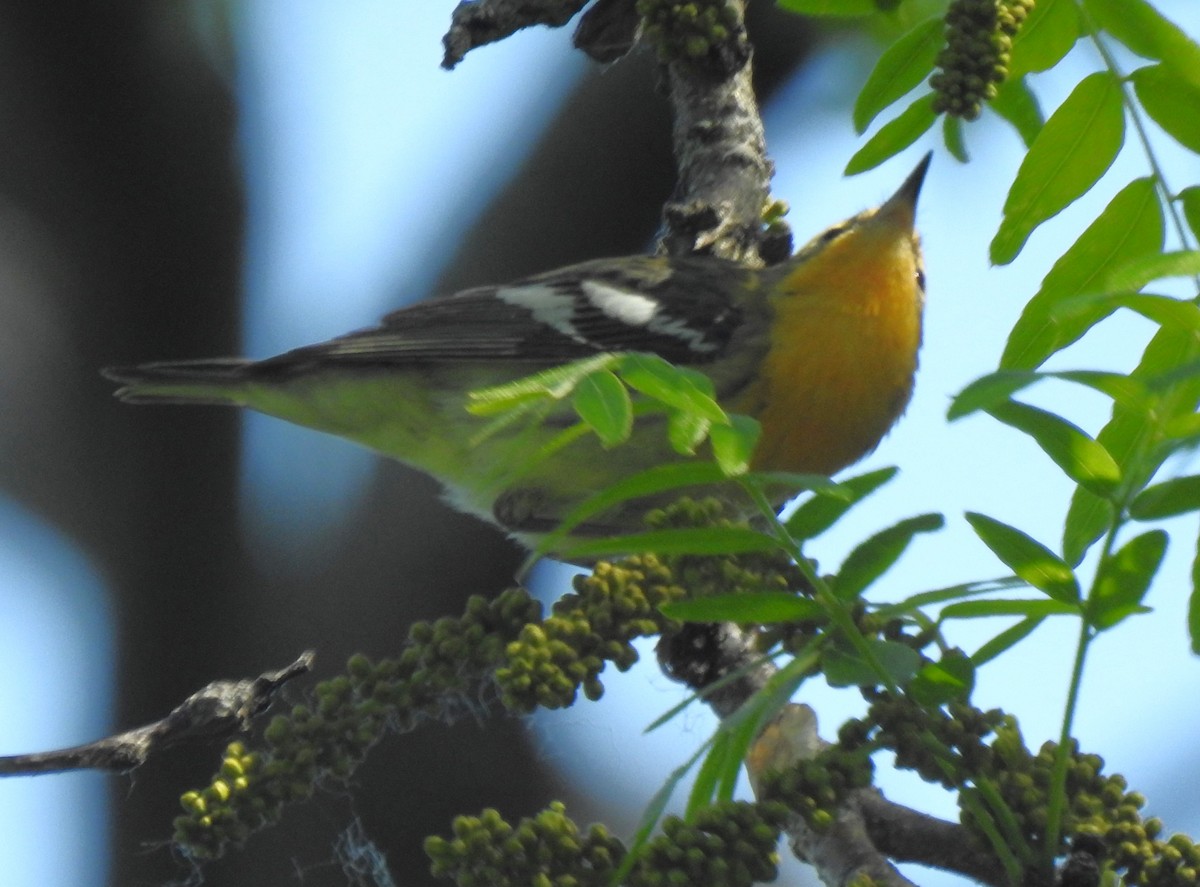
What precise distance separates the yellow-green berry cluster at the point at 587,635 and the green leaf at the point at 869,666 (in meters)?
0.28

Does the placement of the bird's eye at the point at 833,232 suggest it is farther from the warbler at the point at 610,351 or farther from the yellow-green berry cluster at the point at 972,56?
the yellow-green berry cluster at the point at 972,56

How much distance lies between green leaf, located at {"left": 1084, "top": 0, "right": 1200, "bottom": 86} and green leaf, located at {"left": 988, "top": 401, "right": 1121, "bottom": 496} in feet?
2.74

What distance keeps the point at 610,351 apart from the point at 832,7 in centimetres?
135

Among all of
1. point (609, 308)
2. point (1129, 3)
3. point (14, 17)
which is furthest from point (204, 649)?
point (1129, 3)

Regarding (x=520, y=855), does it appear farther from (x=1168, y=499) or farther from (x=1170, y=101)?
(x=1170, y=101)

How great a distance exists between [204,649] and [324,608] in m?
0.42

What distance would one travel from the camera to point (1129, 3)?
2.24 m

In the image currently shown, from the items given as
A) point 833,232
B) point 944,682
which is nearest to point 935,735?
point 944,682

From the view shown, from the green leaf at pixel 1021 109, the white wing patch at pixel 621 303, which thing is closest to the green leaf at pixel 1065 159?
the green leaf at pixel 1021 109

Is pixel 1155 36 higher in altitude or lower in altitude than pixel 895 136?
lower

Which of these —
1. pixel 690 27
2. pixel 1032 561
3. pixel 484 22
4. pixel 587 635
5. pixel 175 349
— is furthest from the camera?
pixel 175 349

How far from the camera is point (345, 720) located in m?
2.02

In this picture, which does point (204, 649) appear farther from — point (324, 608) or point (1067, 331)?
point (1067, 331)

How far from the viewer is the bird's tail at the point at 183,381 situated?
3.91 meters
